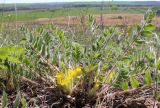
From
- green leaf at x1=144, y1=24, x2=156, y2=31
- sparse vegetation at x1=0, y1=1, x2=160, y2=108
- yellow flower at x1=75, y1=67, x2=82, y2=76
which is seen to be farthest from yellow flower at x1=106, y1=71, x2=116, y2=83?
green leaf at x1=144, y1=24, x2=156, y2=31

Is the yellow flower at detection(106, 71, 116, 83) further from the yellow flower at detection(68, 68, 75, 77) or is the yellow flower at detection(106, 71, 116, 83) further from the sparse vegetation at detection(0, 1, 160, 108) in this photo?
the yellow flower at detection(68, 68, 75, 77)

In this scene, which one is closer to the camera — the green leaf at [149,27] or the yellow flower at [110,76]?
the yellow flower at [110,76]

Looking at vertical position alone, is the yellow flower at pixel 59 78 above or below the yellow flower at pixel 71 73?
below

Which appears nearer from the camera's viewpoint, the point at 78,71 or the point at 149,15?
the point at 78,71

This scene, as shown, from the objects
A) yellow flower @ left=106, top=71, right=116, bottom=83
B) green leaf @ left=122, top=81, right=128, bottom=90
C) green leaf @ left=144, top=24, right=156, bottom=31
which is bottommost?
green leaf @ left=122, top=81, right=128, bottom=90

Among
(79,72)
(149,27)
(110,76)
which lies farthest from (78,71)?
(149,27)

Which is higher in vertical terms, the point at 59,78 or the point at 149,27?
the point at 149,27

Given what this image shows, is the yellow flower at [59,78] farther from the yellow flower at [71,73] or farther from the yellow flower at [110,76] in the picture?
the yellow flower at [110,76]

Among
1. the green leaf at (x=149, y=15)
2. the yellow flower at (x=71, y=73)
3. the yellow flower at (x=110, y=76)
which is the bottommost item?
the yellow flower at (x=110, y=76)

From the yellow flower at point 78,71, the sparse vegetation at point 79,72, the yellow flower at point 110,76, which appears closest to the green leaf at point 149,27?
the sparse vegetation at point 79,72

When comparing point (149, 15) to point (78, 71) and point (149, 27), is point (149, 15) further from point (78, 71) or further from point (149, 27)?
point (78, 71)

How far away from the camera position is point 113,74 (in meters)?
1.65

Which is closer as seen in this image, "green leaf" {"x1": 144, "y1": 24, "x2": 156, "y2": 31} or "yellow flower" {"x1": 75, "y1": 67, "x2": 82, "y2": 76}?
"yellow flower" {"x1": 75, "y1": 67, "x2": 82, "y2": 76}

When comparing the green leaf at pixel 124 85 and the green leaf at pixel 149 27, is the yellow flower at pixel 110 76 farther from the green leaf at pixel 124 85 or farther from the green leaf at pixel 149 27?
the green leaf at pixel 149 27
